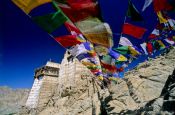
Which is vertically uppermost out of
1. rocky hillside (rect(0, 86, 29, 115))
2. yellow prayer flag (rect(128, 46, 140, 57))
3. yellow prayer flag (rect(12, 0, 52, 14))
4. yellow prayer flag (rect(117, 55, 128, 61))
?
rocky hillside (rect(0, 86, 29, 115))

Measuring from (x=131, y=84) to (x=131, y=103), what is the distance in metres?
2.72

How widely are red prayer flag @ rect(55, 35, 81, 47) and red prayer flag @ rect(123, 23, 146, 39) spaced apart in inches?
133

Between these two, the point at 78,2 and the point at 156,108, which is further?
the point at 156,108

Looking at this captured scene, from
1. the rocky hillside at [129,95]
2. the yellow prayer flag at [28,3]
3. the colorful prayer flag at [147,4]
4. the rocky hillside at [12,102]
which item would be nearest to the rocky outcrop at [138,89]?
the rocky hillside at [129,95]

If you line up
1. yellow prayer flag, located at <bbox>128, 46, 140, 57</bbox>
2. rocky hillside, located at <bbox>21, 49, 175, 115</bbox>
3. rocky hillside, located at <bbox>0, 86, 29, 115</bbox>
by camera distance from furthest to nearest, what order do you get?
rocky hillside, located at <bbox>0, 86, 29, 115</bbox>
rocky hillside, located at <bbox>21, 49, 175, 115</bbox>
yellow prayer flag, located at <bbox>128, 46, 140, 57</bbox>

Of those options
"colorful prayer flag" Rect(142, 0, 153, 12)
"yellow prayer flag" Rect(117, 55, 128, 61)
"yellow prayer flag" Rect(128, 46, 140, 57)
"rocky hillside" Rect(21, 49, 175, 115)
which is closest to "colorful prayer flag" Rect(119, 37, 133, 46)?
"yellow prayer flag" Rect(128, 46, 140, 57)

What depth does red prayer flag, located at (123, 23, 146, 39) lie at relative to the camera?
12762 mm

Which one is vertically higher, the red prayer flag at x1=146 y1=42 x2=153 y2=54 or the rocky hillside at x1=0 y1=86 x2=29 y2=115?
the rocky hillside at x1=0 y1=86 x2=29 y2=115

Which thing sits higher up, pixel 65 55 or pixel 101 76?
pixel 65 55

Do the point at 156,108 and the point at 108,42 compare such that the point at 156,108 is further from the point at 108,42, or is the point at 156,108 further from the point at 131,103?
the point at 131,103

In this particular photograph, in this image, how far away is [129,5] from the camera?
1091 cm

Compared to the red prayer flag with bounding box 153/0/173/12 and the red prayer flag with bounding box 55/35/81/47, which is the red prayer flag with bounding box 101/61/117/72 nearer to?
the red prayer flag with bounding box 55/35/81/47

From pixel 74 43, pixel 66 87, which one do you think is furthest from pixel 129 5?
pixel 66 87

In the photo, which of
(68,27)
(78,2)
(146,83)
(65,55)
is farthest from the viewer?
(65,55)
